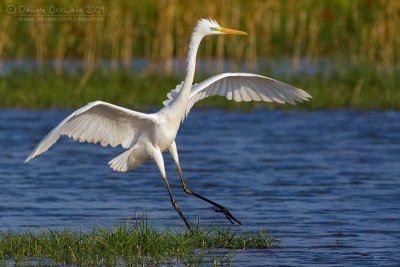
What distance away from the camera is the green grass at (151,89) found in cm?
1964

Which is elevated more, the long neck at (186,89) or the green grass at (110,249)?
the long neck at (186,89)

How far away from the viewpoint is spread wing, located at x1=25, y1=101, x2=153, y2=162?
9.41 metres

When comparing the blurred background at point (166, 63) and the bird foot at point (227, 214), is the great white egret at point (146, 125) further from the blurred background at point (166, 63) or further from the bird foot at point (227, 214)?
the blurred background at point (166, 63)

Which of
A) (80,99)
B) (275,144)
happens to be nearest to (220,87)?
(275,144)

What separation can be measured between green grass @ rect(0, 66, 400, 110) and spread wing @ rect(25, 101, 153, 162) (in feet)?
30.5

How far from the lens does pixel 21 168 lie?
1449cm

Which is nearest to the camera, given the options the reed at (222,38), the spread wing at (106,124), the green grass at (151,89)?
the spread wing at (106,124)

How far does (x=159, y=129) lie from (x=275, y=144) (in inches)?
277

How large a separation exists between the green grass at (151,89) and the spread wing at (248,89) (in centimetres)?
870

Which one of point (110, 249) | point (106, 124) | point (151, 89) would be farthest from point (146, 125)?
point (151, 89)

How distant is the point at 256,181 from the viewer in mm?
13398

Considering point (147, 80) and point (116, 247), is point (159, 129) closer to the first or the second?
point (116, 247)

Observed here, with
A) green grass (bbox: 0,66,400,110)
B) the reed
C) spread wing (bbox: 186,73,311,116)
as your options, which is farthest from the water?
the reed

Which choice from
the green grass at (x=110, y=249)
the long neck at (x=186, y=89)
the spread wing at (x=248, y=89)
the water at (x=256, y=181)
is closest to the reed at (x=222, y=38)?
the water at (x=256, y=181)
